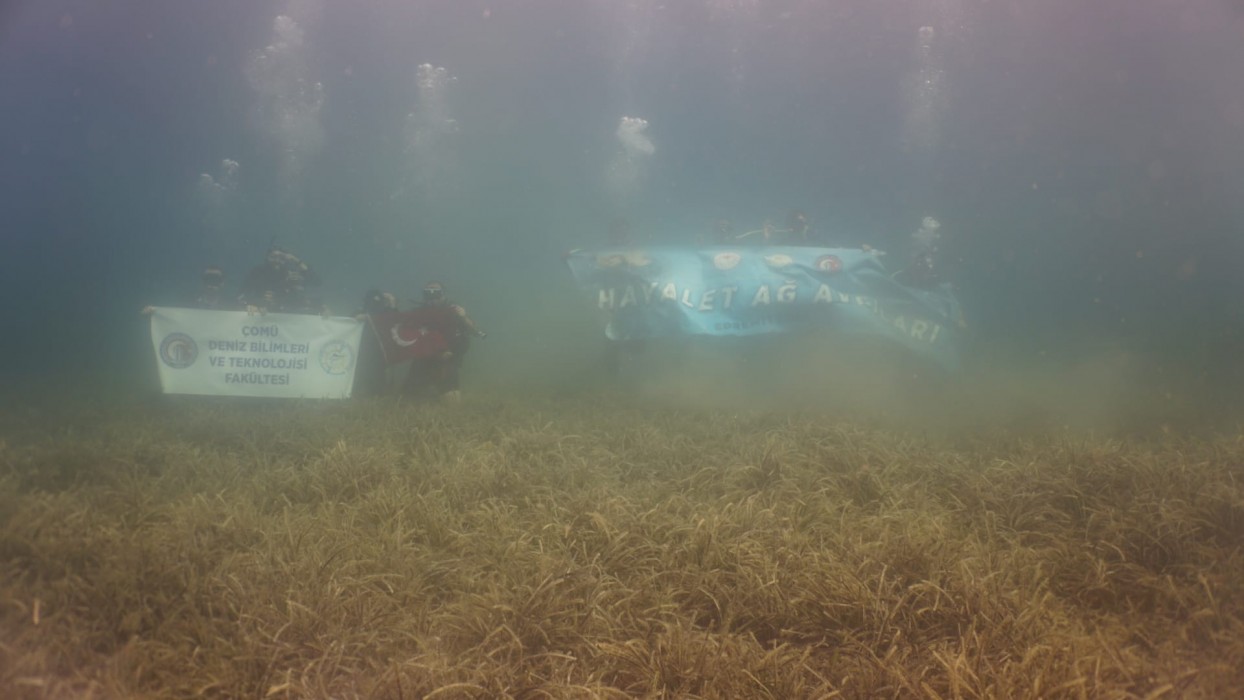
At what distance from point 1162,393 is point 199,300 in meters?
16.0

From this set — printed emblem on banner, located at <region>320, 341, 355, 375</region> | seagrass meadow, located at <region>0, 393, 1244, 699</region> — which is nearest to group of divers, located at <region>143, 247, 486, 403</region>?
printed emblem on banner, located at <region>320, 341, 355, 375</region>

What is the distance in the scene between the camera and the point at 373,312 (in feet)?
27.8

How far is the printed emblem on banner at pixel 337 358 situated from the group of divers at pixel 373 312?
217 millimetres

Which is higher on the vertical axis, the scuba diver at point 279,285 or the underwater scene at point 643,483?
the scuba diver at point 279,285

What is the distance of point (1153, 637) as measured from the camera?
2518 millimetres

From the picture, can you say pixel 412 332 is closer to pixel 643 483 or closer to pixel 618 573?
pixel 643 483

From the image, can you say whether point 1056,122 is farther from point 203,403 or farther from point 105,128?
point 105,128

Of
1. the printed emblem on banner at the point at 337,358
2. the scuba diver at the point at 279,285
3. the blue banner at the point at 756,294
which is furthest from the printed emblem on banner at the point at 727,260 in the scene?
the scuba diver at the point at 279,285

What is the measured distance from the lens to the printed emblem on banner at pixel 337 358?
7719 mm

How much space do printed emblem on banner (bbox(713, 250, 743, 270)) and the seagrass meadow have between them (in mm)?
5247

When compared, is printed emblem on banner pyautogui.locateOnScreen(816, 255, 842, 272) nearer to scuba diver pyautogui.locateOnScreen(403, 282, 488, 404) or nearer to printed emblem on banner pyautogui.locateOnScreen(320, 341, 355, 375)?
scuba diver pyautogui.locateOnScreen(403, 282, 488, 404)

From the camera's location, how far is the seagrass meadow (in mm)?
2152

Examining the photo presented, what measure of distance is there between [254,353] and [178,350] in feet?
2.80

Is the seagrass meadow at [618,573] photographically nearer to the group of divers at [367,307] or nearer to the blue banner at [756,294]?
the group of divers at [367,307]
